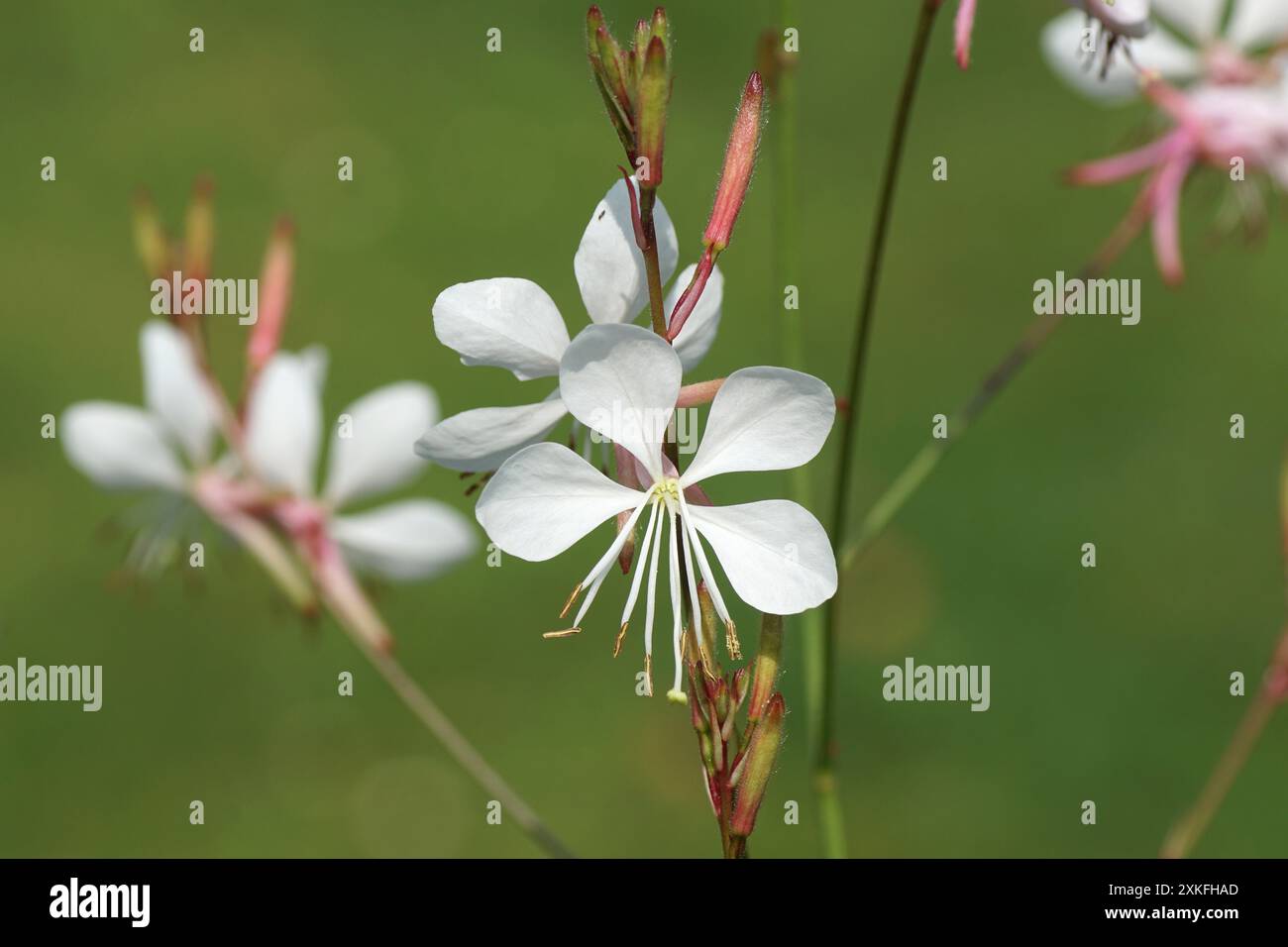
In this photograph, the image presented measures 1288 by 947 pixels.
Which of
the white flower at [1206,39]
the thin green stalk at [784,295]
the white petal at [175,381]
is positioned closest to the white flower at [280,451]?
the white petal at [175,381]

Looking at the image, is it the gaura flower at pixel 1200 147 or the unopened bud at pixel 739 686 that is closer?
the unopened bud at pixel 739 686

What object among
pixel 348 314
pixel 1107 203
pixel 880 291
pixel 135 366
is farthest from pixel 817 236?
pixel 135 366

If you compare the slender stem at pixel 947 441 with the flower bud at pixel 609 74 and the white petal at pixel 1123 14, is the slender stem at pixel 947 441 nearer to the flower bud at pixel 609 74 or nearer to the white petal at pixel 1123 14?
the white petal at pixel 1123 14

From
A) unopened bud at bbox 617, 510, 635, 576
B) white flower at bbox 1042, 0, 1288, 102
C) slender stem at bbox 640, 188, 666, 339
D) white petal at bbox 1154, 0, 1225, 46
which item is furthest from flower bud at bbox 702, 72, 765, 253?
white petal at bbox 1154, 0, 1225, 46

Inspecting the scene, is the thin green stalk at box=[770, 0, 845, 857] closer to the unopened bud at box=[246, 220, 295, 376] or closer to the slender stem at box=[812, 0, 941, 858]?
the slender stem at box=[812, 0, 941, 858]

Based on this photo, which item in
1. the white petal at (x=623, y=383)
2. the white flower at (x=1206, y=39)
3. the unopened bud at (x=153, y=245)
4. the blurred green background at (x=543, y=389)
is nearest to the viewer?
the white petal at (x=623, y=383)

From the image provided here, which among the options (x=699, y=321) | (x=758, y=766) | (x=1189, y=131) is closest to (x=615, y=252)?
(x=699, y=321)

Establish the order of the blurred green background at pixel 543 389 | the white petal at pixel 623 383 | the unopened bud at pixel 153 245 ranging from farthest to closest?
the blurred green background at pixel 543 389 → the unopened bud at pixel 153 245 → the white petal at pixel 623 383
